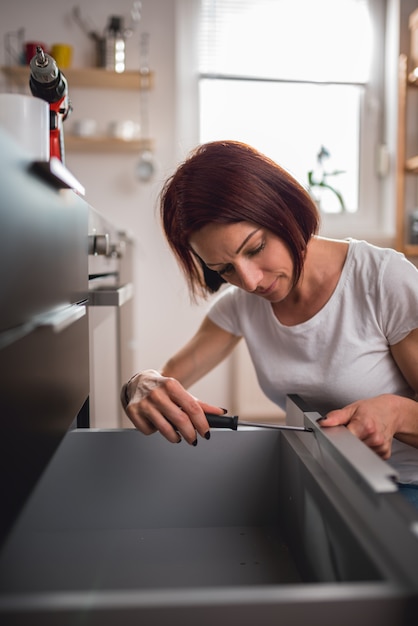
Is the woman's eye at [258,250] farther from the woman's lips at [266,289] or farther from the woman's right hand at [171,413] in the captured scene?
the woman's right hand at [171,413]

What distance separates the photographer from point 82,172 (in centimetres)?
259

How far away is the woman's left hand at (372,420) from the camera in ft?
2.14

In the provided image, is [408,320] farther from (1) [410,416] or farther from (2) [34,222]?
(2) [34,222]

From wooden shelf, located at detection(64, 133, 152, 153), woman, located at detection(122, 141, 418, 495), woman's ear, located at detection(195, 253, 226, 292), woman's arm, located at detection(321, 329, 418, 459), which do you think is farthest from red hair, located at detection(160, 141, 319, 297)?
wooden shelf, located at detection(64, 133, 152, 153)

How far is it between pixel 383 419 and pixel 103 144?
207cm

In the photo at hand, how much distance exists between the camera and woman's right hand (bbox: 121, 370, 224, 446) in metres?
0.66

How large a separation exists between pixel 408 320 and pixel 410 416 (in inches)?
7.6

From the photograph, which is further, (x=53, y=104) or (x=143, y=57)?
(x=143, y=57)

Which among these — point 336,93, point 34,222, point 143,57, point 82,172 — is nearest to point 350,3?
point 336,93

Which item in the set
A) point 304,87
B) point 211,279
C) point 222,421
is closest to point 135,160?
point 304,87

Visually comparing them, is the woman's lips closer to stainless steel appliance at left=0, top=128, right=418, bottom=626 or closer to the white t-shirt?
the white t-shirt

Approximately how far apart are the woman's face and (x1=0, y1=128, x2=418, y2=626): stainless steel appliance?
0.65ft

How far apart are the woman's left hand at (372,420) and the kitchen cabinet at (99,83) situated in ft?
6.43

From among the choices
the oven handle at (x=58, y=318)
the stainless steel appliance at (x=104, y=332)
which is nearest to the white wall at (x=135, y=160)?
the stainless steel appliance at (x=104, y=332)
